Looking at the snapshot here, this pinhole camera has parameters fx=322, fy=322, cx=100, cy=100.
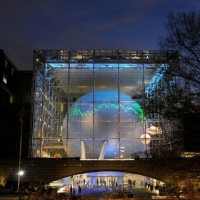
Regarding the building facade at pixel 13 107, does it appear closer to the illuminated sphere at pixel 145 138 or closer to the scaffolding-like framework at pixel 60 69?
the scaffolding-like framework at pixel 60 69

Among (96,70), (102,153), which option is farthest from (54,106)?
(102,153)

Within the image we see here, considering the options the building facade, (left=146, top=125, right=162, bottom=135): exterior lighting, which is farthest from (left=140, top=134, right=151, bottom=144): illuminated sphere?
the building facade

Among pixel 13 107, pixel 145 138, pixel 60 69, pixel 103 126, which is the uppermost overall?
pixel 60 69

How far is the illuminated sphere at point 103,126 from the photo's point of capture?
149 ft

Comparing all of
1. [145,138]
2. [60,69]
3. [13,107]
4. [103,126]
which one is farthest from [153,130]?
[13,107]

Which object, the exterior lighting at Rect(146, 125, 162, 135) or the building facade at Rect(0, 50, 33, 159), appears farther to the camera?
the building facade at Rect(0, 50, 33, 159)

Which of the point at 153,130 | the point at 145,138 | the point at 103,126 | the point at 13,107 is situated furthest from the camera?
the point at 13,107

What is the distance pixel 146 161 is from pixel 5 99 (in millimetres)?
37400

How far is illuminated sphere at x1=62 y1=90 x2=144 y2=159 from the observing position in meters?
45.5

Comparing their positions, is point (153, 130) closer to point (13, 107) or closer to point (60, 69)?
point (60, 69)

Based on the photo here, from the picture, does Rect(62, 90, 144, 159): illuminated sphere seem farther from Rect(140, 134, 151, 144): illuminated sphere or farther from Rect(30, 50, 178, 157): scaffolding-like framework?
Rect(30, 50, 178, 157): scaffolding-like framework

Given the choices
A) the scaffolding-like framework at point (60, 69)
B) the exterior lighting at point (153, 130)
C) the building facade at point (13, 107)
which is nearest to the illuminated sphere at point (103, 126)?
the scaffolding-like framework at point (60, 69)

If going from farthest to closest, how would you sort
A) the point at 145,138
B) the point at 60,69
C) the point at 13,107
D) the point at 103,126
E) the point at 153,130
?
1. the point at 13,107
2. the point at 60,69
3. the point at 103,126
4. the point at 145,138
5. the point at 153,130

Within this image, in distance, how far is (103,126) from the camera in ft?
152
